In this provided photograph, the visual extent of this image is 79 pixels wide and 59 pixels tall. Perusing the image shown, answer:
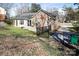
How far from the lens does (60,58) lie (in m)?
1.31

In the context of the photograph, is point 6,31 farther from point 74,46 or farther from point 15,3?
point 74,46

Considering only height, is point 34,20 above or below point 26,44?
above

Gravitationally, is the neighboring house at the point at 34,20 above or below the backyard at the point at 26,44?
above

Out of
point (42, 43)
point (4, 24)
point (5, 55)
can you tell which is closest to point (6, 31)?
point (4, 24)

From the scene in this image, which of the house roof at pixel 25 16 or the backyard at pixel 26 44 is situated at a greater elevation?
the house roof at pixel 25 16

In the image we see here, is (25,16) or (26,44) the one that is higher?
(25,16)

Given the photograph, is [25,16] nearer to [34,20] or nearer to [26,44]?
[34,20]

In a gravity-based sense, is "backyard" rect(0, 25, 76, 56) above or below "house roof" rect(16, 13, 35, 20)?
below

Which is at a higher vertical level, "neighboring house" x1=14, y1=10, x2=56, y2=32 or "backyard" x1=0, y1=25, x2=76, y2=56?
"neighboring house" x1=14, y1=10, x2=56, y2=32

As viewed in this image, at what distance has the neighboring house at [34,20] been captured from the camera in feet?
4.34

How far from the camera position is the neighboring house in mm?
1323

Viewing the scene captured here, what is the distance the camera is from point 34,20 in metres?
1.33

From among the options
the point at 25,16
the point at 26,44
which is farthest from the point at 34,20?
the point at 26,44

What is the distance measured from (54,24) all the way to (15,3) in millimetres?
332
